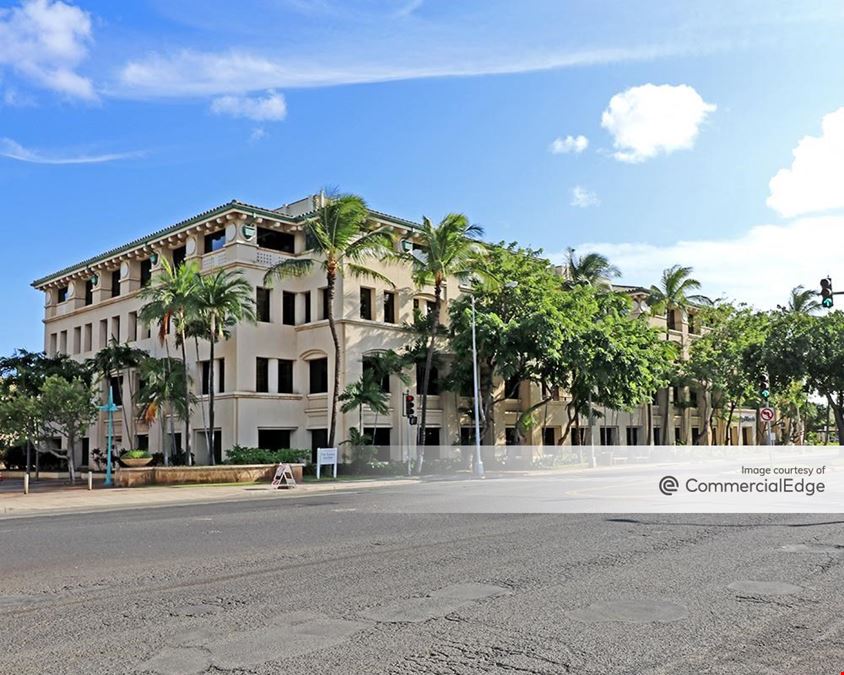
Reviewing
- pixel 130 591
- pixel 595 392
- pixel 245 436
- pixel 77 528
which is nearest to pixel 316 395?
pixel 245 436

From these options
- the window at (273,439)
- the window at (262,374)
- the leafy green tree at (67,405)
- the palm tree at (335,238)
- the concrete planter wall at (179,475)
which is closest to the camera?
the concrete planter wall at (179,475)

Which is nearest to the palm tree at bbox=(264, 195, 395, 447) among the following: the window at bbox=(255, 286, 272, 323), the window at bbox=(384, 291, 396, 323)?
the window at bbox=(255, 286, 272, 323)

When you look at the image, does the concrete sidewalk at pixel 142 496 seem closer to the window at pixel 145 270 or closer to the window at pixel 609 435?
the window at pixel 145 270

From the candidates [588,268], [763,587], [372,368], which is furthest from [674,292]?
[763,587]

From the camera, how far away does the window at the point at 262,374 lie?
3953 cm

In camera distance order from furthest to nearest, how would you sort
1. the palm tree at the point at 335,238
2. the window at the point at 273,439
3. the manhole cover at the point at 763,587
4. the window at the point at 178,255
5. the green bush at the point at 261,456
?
1. the window at the point at 178,255
2. the window at the point at 273,439
3. the green bush at the point at 261,456
4. the palm tree at the point at 335,238
5. the manhole cover at the point at 763,587

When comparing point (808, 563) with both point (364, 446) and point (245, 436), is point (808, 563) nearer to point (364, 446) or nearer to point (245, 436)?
point (364, 446)

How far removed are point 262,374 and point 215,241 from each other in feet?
24.7

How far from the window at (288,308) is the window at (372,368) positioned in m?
4.37

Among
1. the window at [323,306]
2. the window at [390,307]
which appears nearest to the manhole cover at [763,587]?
the window at [323,306]

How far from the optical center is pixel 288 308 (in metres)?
41.5

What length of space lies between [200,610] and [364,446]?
29.7m

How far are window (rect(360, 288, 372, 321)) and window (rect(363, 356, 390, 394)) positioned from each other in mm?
2297

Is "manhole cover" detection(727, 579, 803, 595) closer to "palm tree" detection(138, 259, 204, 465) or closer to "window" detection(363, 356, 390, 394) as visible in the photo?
"palm tree" detection(138, 259, 204, 465)
